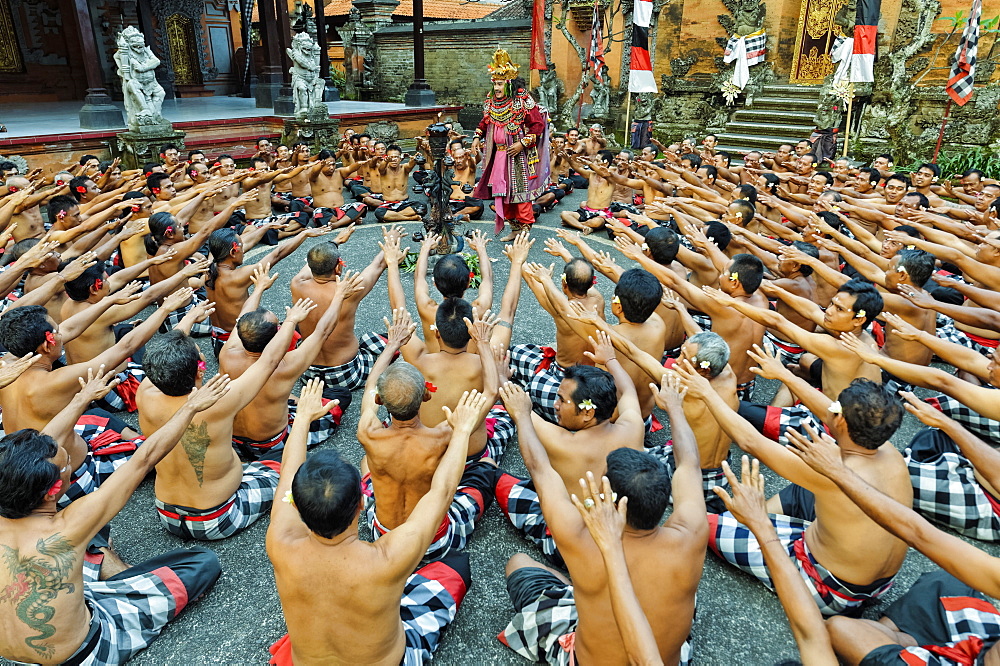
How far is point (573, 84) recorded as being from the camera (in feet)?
57.4

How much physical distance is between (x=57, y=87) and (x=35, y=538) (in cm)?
1877

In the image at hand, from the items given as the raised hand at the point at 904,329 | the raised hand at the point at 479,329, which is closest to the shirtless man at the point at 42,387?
the raised hand at the point at 479,329

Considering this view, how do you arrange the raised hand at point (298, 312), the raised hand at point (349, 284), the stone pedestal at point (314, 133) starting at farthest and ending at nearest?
the stone pedestal at point (314, 133), the raised hand at point (349, 284), the raised hand at point (298, 312)

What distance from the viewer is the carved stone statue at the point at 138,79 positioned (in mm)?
9977

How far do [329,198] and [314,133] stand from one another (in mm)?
4407

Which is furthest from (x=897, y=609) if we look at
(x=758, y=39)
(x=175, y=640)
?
(x=758, y=39)

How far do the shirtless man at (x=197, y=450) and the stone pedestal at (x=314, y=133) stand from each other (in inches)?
433

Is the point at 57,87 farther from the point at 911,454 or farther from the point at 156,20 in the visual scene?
the point at 911,454

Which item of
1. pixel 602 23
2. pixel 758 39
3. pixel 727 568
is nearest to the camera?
pixel 727 568

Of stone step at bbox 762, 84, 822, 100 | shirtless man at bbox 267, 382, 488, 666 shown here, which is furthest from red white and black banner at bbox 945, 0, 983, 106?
shirtless man at bbox 267, 382, 488, 666

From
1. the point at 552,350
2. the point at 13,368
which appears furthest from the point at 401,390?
the point at 552,350

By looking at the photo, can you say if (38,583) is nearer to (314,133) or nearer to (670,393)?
(670,393)

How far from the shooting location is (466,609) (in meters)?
2.89

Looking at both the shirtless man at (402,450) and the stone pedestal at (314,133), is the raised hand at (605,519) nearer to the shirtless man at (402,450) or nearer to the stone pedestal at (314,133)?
the shirtless man at (402,450)
